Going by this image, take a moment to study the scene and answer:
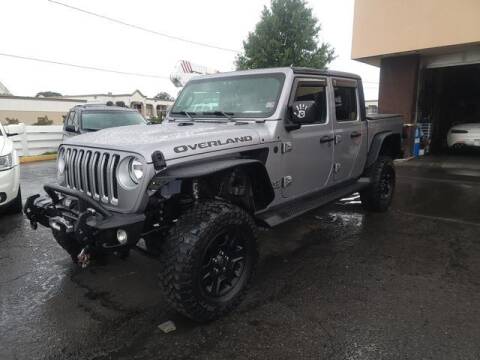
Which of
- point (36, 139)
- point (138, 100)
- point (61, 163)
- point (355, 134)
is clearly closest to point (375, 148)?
point (355, 134)

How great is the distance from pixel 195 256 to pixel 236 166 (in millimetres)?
782

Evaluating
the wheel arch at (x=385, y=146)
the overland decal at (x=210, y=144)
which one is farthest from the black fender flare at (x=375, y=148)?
the overland decal at (x=210, y=144)

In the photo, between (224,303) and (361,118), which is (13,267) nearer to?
(224,303)

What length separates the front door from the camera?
11.3ft

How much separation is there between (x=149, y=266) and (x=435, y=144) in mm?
14107

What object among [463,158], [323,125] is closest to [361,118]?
[323,125]

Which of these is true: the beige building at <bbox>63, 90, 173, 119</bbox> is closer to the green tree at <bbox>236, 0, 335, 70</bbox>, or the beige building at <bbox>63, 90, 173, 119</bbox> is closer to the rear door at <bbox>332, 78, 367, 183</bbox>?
the green tree at <bbox>236, 0, 335, 70</bbox>

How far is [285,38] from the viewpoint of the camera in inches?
833

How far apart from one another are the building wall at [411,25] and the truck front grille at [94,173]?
9.56m

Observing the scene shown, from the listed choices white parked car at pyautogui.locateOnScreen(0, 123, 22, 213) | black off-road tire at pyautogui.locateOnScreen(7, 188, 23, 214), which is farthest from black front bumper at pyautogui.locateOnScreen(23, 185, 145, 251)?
black off-road tire at pyautogui.locateOnScreen(7, 188, 23, 214)

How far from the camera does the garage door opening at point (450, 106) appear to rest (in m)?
11.9

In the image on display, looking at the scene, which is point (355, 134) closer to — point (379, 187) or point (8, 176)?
point (379, 187)

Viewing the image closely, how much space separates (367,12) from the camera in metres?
10.3

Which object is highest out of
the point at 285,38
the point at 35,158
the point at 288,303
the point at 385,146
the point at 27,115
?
the point at 285,38
